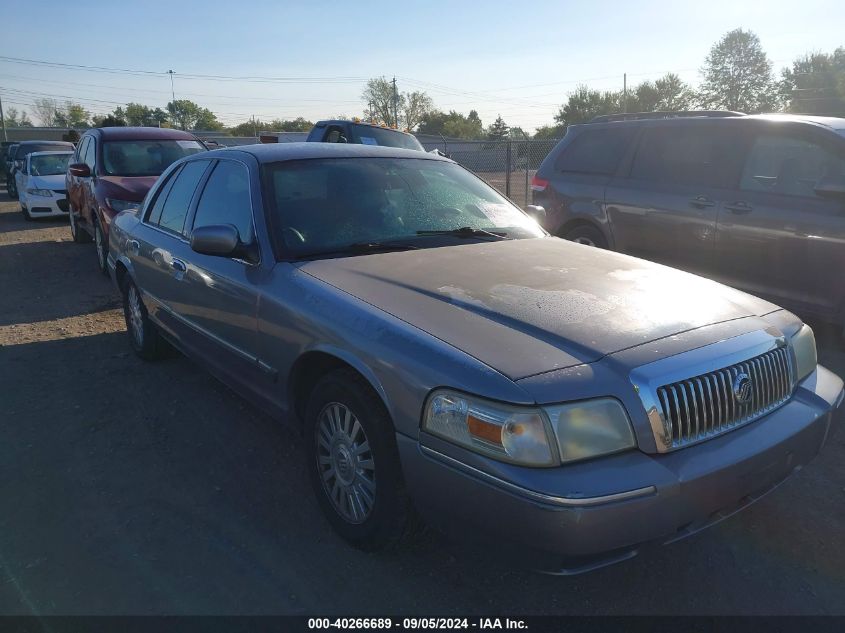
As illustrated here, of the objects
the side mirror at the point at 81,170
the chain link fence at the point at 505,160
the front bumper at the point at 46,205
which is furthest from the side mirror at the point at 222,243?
the front bumper at the point at 46,205

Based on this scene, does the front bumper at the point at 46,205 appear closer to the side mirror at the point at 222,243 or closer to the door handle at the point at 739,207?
the side mirror at the point at 222,243

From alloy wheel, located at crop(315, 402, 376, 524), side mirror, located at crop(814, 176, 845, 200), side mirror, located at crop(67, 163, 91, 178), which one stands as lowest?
alloy wheel, located at crop(315, 402, 376, 524)

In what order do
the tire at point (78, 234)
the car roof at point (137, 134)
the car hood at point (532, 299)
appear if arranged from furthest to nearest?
the tire at point (78, 234) → the car roof at point (137, 134) → the car hood at point (532, 299)

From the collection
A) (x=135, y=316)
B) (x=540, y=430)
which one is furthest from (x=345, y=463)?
(x=135, y=316)

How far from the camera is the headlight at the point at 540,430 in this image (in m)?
2.11

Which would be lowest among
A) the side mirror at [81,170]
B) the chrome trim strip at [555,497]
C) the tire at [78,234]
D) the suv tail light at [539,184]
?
the chrome trim strip at [555,497]

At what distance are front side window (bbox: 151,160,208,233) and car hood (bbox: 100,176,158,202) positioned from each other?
12.3 ft

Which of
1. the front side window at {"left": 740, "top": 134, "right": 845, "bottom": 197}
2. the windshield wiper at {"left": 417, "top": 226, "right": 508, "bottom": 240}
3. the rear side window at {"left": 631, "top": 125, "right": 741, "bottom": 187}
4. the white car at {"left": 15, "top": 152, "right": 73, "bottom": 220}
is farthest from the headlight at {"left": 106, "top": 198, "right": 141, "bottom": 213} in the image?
the white car at {"left": 15, "top": 152, "right": 73, "bottom": 220}

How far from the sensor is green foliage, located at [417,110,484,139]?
6650cm

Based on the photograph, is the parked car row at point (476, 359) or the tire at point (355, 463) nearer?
the parked car row at point (476, 359)

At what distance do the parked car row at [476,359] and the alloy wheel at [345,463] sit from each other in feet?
0.04

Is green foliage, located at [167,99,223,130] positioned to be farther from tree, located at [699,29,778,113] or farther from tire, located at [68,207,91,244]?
tire, located at [68,207,91,244]

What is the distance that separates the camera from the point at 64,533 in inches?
120

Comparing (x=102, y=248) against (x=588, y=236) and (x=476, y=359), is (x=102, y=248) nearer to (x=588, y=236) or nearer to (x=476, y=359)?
(x=588, y=236)
